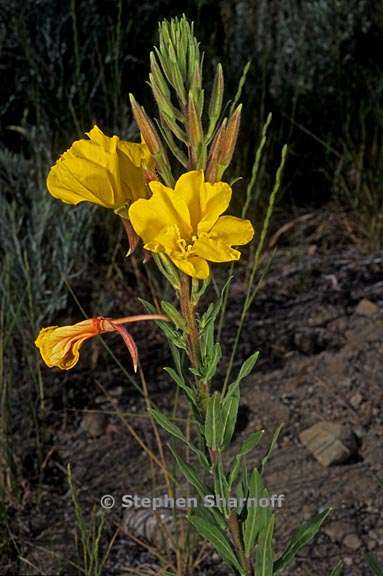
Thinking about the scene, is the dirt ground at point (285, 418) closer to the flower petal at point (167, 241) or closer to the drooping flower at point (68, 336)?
the drooping flower at point (68, 336)

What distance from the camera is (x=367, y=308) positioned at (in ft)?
10.6

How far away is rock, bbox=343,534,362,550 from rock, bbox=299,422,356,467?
0.26 m

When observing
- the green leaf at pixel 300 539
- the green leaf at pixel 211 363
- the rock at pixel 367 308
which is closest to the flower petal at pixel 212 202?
the green leaf at pixel 211 363

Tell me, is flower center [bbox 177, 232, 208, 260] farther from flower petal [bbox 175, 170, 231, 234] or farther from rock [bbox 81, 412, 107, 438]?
rock [bbox 81, 412, 107, 438]

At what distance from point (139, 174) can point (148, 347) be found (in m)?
1.94

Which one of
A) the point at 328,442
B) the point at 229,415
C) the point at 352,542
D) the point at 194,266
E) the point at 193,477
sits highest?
the point at 194,266

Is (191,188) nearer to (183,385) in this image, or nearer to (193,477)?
(183,385)

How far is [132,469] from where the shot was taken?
2748 mm

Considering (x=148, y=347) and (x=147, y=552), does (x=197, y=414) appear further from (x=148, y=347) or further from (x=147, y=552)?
(x=148, y=347)

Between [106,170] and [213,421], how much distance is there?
0.39 meters

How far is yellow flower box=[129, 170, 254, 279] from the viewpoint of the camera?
4.01ft

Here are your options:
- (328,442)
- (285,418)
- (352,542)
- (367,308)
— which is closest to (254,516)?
(352,542)

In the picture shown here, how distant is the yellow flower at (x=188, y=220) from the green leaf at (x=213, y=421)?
0.78 ft

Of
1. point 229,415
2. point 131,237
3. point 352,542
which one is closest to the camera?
point 131,237
